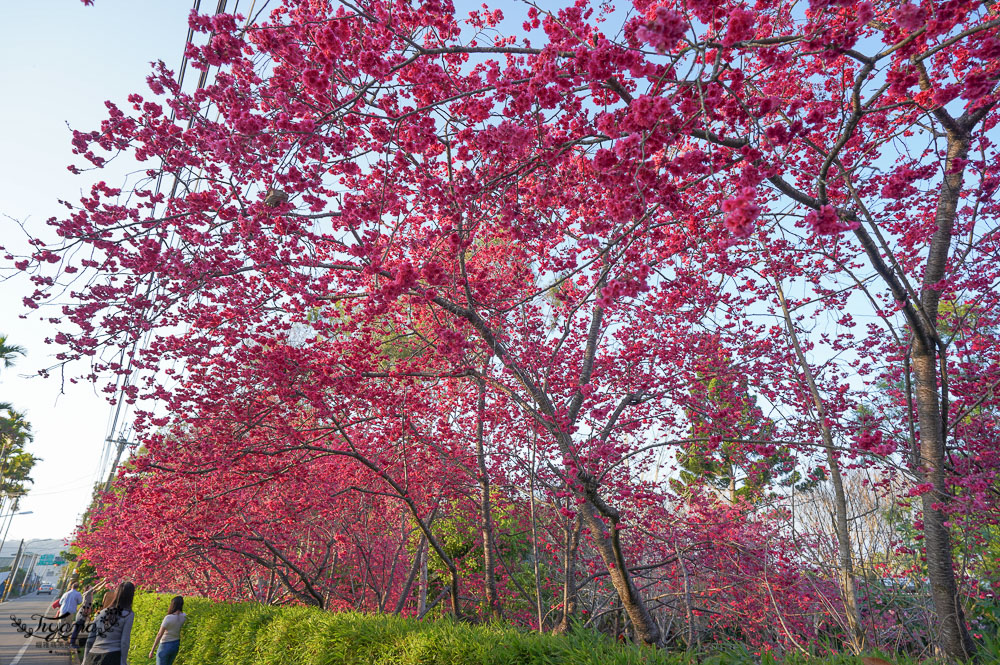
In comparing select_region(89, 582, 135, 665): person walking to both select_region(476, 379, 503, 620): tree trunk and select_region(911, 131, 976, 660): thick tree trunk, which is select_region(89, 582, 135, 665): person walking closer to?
select_region(476, 379, 503, 620): tree trunk

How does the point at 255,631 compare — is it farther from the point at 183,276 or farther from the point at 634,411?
the point at 634,411

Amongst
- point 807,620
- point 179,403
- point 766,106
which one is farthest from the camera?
point 807,620

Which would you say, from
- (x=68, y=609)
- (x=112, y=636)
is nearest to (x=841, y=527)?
(x=112, y=636)

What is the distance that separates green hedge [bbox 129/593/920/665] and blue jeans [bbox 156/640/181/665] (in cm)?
67

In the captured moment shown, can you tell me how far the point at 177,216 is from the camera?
4.96m

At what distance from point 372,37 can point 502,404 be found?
23.3 feet

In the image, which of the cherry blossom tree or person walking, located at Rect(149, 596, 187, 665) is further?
person walking, located at Rect(149, 596, 187, 665)

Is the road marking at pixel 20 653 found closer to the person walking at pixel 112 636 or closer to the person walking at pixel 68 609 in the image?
the person walking at pixel 68 609

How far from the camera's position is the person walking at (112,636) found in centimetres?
673

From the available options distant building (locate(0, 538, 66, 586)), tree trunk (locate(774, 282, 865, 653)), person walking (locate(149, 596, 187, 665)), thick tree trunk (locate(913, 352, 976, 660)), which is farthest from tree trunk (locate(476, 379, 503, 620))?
distant building (locate(0, 538, 66, 586))

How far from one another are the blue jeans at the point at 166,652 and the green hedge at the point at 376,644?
0.67 meters

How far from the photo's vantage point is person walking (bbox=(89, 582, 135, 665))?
673 centimetres

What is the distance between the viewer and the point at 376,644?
5.52m

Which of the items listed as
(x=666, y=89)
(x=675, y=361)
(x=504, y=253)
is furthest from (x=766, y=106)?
(x=504, y=253)
